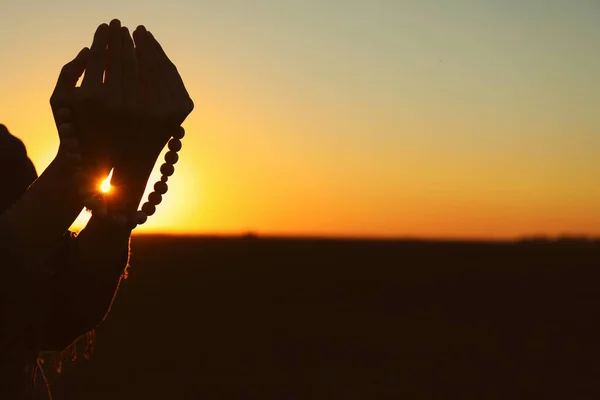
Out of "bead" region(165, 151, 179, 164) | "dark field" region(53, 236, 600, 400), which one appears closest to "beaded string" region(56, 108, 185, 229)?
"bead" region(165, 151, 179, 164)

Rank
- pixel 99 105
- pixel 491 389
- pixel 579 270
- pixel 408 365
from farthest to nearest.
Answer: pixel 579 270 → pixel 408 365 → pixel 491 389 → pixel 99 105

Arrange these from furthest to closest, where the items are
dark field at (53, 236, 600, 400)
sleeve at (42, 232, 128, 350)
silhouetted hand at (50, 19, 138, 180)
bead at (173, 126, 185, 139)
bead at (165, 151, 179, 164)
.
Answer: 1. dark field at (53, 236, 600, 400)
2. sleeve at (42, 232, 128, 350)
3. bead at (165, 151, 179, 164)
4. bead at (173, 126, 185, 139)
5. silhouetted hand at (50, 19, 138, 180)

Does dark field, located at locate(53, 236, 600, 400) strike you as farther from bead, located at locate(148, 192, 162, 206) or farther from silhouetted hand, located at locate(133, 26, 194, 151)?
silhouetted hand, located at locate(133, 26, 194, 151)

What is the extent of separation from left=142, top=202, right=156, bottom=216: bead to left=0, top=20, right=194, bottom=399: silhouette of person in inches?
1.6

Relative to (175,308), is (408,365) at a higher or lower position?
lower

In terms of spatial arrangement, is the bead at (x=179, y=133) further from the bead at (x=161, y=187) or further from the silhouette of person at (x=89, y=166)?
the bead at (x=161, y=187)

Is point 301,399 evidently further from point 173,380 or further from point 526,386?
point 526,386

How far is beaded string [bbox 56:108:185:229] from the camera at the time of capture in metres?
1.44

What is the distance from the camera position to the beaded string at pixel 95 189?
144cm

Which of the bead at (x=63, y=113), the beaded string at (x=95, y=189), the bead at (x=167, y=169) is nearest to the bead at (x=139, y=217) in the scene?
the beaded string at (x=95, y=189)

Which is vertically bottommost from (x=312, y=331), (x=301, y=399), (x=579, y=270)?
(x=301, y=399)

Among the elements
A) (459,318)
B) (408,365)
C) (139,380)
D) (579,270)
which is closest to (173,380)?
(139,380)

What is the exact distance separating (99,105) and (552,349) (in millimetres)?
16514

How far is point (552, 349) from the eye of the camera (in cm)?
1673
